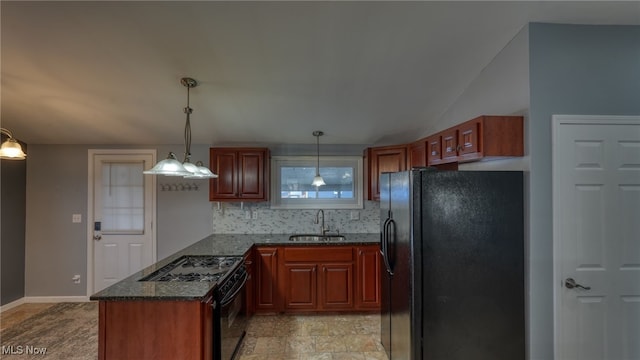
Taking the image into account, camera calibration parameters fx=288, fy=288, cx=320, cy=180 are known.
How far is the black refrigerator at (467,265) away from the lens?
199 cm

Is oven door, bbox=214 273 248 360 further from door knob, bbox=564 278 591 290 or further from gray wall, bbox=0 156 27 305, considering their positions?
gray wall, bbox=0 156 27 305

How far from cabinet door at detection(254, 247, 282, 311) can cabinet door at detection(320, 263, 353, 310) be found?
1.81 ft

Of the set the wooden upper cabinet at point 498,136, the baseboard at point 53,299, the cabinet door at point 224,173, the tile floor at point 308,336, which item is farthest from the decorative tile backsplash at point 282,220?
the wooden upper cabinet at point 498,136

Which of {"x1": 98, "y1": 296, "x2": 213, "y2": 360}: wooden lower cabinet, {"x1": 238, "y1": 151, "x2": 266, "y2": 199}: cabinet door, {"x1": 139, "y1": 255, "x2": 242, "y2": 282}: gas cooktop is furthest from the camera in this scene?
{"x1": 238, "y1": 151, "x2": 266, "y2": 199}: cabinet door

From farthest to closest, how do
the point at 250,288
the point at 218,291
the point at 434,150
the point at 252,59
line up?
1. the point at 250,288
2. the point at 434,150
3. the point at 252,59
4. the point at 218,291

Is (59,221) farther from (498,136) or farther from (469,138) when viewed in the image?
(498,136)

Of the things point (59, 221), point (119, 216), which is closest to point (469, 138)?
point (119, 216)

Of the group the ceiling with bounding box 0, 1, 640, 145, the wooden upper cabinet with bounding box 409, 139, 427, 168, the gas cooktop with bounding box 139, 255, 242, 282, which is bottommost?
the gas cooktop with bounding box 139, 255, 242, 282

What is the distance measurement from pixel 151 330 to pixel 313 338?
5.59 feet

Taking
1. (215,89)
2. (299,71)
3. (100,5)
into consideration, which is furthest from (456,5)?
(100,5)

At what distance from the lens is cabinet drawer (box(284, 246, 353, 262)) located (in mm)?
3471

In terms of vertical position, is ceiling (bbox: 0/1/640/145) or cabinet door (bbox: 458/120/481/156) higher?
ceiling (bbox: 0/1/640/145)

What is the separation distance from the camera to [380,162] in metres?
3.78

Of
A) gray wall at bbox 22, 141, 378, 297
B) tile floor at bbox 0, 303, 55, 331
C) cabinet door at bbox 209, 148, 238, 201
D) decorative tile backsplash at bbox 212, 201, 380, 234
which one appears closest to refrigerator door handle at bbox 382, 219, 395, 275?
decorative tile backsplash at bbox 212, 201, 380, 234
